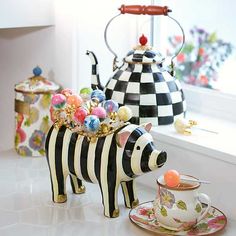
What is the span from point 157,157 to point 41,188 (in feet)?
1.29

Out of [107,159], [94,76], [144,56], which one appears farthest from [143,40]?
[107,159]

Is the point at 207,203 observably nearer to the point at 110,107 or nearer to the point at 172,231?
the point at 172,231

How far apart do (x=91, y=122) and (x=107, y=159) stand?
9 cm

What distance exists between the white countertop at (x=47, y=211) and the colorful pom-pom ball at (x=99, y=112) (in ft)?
0.76

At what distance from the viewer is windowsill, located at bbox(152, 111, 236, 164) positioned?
4.88 ft

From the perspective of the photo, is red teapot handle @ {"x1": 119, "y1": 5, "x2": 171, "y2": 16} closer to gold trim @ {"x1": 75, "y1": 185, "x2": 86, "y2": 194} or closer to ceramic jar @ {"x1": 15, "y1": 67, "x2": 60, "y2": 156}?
ceramic jar @ {"x1": 15, "y1": 67, "x2": 60, "y2": 156}

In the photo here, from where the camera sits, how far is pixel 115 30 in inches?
77.7

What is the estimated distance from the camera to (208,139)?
1.59 m

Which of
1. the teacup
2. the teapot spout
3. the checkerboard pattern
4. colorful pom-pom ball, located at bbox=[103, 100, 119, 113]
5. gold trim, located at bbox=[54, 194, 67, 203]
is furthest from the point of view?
the teapot spout

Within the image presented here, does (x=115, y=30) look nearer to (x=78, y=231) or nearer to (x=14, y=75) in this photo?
(x=14, y=75)

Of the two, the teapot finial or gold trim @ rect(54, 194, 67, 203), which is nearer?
gold trim @ rect(54, 194, 67, 203)

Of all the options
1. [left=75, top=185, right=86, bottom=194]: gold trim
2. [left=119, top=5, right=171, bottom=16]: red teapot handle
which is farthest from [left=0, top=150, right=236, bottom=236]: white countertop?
[left=119, top=5, right=171, bottom=16]: red teapot handle

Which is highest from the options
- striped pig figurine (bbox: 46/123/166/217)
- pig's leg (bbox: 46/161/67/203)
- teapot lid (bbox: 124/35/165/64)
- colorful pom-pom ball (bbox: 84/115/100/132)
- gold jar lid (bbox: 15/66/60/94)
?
teapot lid (bbox: 124/35/165/64)

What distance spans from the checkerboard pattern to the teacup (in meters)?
0.32
